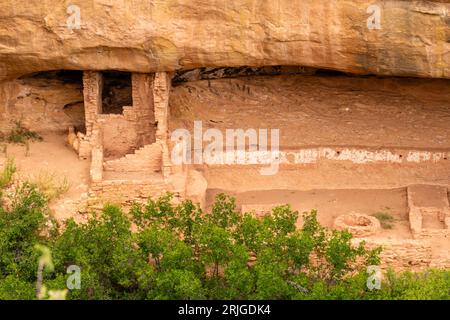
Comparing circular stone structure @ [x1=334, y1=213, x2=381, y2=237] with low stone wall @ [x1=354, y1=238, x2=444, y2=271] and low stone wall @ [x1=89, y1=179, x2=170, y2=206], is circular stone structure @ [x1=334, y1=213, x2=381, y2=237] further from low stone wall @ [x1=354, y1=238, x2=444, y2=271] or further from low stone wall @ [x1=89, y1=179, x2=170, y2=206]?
low stone wall @ [x1=89, y1=179, x2=170, y2=206]

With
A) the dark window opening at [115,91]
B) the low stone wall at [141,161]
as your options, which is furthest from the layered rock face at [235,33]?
the dark window opening at [115,91]

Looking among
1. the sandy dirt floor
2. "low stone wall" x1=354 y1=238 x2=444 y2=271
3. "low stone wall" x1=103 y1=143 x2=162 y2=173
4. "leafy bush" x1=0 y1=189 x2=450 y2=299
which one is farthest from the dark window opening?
"low stone wall" x1=354 y1=238 x2=444 y2=271

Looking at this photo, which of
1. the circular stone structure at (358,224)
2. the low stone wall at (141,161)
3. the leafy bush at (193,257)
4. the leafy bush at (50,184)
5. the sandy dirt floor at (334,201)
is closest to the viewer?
the leafy bush at (193,257)

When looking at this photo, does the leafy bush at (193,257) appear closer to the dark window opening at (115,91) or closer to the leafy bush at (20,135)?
the leafy bush at (20,135)

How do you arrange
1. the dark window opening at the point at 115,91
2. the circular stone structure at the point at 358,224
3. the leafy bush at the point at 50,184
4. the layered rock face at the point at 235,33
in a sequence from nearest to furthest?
1. the layered rock face at the point at 235,33
2. the circular stone structure at the point at 358,224
3. the leafy bush at the point at 50,184
4. the dark window opening at the point at 115,91

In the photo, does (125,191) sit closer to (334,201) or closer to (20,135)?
(20,135)

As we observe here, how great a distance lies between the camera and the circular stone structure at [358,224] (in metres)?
14.6

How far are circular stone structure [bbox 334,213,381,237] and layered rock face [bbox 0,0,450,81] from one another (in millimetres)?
1997

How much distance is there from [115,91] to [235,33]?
291cm

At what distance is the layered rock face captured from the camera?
14445mm

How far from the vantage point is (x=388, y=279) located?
13.6 m

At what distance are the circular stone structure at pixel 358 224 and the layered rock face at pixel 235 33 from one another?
2.00 metres

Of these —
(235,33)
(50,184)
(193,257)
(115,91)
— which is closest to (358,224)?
(193,257)
